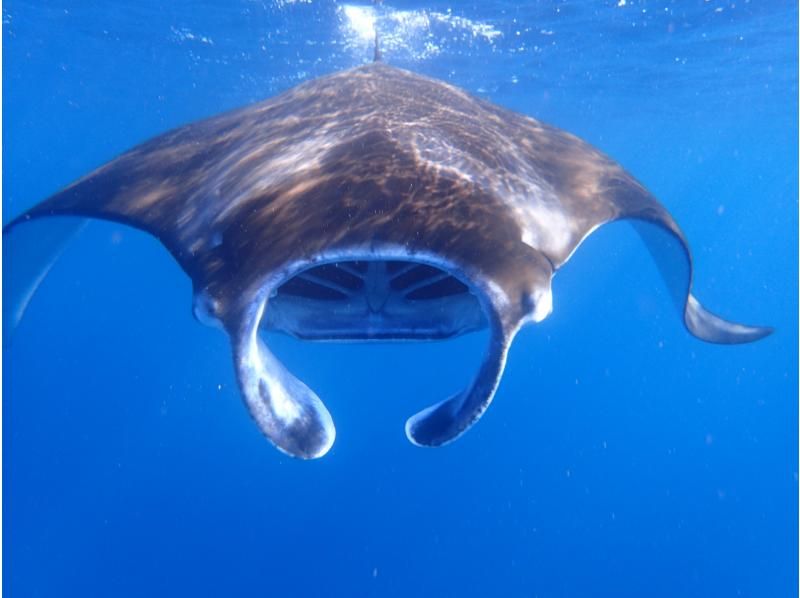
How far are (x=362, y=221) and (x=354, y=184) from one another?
0.40 meters

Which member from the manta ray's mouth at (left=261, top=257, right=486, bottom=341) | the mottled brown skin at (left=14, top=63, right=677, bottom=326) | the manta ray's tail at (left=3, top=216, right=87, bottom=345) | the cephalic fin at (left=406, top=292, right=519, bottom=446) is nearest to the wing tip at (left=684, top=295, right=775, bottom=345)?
the mottled brown skin at (left=14, top=63, right=677, bottom=326)

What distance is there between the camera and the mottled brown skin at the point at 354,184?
2.83 m

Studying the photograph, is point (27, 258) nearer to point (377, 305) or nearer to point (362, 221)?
point (377, 305)

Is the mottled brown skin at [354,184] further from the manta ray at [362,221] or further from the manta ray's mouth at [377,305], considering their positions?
the manta ray's mouth at [377,305]

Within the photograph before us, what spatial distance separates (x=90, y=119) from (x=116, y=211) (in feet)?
169

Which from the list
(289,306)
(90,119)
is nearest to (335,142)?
(289,306)

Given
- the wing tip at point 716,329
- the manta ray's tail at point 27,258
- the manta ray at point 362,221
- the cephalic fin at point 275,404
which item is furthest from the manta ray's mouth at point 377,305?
the manta ray's tail at point 27,258

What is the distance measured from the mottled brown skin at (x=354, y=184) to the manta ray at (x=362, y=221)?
0.01 m

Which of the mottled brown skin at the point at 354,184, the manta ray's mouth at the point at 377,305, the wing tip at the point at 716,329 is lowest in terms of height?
the wing tip at the point at 716,329

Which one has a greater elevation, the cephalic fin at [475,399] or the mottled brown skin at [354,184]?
the mottled brown skin at [354,184]

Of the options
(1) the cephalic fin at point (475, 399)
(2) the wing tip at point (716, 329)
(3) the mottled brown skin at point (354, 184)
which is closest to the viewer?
(1) the cephalic fin at point (475, 399)

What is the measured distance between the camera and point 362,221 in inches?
112

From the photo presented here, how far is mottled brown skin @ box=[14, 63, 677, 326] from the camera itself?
2826 millimetres

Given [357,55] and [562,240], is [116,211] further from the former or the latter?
[357,55]
